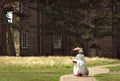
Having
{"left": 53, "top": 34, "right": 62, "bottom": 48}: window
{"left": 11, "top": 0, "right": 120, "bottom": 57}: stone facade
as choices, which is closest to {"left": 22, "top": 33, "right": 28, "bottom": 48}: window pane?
{"left": 11, "top": 0, "right": 120, "bottom": 57}: stone facade

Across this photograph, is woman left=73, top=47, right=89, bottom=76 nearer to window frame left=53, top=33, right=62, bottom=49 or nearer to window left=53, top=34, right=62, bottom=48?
window frame left=53, top=33, right=62, bottom=49

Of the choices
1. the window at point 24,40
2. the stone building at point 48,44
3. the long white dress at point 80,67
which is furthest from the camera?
the window at point 24,40

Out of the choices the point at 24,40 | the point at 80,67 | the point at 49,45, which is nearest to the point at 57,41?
the point at 49,45

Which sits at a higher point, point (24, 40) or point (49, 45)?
point (24, 40)

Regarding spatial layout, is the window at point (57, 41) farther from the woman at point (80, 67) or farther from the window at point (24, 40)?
the woman at point (80, 67)

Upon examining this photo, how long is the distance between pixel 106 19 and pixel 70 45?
10.5 metres

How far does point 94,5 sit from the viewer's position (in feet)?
186

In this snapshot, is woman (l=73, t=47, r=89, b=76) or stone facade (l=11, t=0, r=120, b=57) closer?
woman (l=73, t=47, r=89, b=76)

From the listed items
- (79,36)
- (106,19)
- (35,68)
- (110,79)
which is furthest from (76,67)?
(106,19)

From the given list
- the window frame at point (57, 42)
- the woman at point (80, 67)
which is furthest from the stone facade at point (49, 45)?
the woman at point (80, 67)

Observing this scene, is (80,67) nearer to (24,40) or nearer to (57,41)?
(57,41)

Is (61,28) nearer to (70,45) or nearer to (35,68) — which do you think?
(70,45)

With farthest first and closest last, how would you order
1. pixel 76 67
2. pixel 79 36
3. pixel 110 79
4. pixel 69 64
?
pixel 79 36, pixel 69 64, pixel 76 67, pixel 110 79

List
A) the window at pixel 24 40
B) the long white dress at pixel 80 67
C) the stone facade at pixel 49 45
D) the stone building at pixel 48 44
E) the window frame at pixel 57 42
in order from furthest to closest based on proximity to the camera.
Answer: the window at pixel 24 40
the window frame at pixel 57 42
the stone facade at pixel 49 45
the stone building at pixel 48 44
the long white dress at pixel 80 67
